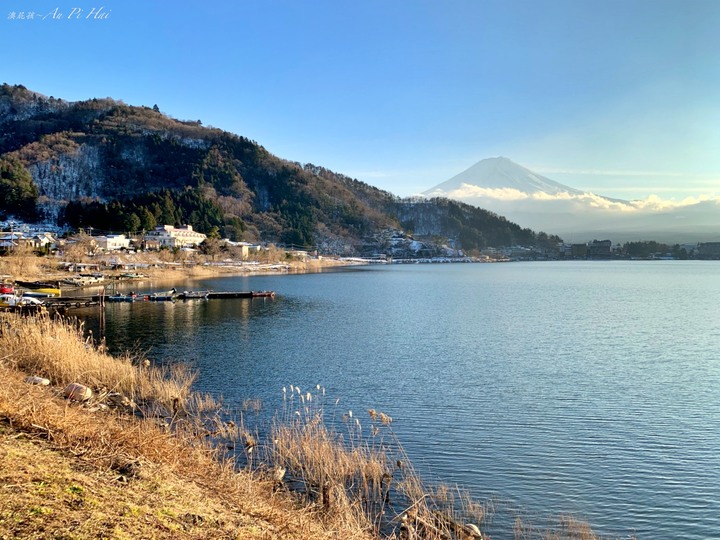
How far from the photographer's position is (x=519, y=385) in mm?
16219

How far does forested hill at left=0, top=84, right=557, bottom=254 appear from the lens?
11881 cm

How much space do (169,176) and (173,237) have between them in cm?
6753

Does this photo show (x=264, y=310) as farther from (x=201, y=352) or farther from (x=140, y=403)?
(x=140, y=403)

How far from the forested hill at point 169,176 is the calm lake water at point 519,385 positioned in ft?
279

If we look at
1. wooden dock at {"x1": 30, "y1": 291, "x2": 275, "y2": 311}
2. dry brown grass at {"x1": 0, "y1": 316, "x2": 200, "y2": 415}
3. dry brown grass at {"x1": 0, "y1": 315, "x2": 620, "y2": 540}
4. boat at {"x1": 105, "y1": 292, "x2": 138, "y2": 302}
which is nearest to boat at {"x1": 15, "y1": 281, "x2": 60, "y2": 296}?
wooden dock at {"x1": 30, "y1": 291, "x2": 275, "y2": 311}

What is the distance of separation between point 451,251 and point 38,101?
14711 cm

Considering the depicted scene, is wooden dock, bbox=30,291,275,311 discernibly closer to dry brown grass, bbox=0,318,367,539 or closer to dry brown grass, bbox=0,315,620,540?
dry brown grass, bbox=0,315,620,540

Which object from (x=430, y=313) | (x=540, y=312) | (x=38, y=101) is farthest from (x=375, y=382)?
(x=38, y=101)

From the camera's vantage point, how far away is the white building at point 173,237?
3585 inches

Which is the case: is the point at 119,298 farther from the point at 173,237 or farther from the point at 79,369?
the point at 173,237

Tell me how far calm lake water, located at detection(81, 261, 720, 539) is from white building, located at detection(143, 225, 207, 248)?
189ft

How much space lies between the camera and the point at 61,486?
15.6 feet

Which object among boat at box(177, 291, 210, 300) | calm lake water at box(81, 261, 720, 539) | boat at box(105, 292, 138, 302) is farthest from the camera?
boat at box(177, 291, 210, 300)

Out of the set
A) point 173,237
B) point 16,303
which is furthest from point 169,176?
point 16,303
